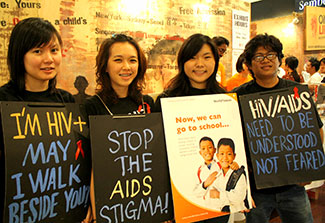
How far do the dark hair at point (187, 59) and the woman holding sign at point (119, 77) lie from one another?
0.77 feet

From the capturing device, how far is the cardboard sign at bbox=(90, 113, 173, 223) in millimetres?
1112

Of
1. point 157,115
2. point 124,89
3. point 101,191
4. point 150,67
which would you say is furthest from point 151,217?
point 150,67

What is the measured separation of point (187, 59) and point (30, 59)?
33.2 inches

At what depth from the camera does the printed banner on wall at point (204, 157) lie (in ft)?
A: 4.07

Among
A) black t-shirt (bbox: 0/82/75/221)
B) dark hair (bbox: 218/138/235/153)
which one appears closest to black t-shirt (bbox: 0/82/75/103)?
black t-shirt (bbox: 0/82/75/221)

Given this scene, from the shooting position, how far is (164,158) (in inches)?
48.8

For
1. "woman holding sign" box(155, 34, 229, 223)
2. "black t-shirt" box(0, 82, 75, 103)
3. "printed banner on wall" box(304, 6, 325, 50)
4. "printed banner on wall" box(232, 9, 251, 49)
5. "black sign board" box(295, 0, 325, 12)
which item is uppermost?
"black sign board" box(295, 0, 325, 12)

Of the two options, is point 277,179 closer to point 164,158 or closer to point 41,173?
point 164,158

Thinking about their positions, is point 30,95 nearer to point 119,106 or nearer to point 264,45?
point 119,106

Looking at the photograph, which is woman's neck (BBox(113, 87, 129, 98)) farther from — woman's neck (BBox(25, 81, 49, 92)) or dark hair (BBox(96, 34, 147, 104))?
woman's neck (BBox(25, 81, 49, 92))

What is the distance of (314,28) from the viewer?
6441 millimetres

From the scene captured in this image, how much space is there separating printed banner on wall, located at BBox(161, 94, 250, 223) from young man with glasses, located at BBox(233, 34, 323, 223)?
0.20m

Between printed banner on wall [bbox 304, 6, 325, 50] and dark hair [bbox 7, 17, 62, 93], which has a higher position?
printed banner on wall [bbox 304, 6, 325, 50]

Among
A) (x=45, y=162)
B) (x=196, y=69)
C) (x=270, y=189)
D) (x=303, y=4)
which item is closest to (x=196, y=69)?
(x=196, y=69)
